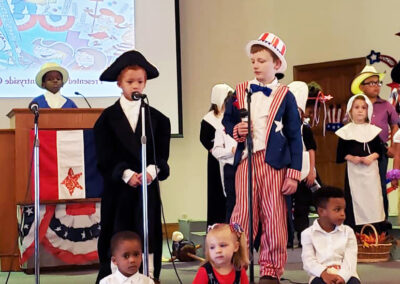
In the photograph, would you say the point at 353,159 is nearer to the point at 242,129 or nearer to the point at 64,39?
the point at 242,129

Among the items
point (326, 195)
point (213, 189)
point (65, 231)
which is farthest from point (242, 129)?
point (65, 231)

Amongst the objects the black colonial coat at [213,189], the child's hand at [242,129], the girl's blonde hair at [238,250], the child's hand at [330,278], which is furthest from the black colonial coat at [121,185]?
the black colonial coat at [213,189]

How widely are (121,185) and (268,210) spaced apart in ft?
2.80

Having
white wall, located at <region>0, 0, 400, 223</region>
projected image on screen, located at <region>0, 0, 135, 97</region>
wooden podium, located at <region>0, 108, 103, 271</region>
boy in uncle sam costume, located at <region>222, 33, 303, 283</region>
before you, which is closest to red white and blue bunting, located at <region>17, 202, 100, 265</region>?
wooden podium, located at <region>0, 108, 103, 271</region>

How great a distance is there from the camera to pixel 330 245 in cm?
426

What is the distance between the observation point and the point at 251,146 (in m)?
4.37

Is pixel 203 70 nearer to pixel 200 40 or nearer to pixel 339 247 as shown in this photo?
pixel 200 40

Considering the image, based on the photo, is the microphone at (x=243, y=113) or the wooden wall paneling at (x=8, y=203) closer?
the microphone at (x=243, y=113)

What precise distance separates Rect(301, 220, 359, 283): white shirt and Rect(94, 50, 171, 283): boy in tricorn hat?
89 cm

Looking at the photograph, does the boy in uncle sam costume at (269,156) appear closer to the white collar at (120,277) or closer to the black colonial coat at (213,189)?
the white collar at (120,277)

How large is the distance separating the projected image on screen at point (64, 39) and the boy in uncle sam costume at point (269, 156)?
4.74m

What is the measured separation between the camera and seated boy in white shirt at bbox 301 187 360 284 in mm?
4211

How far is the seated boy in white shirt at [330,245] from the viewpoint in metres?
4.21

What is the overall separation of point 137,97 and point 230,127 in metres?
0.73
